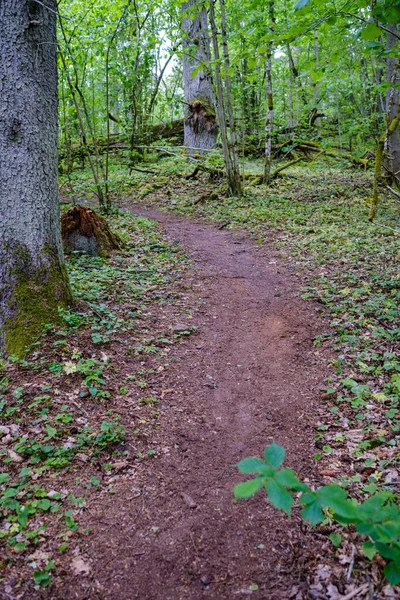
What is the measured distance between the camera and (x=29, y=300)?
4352 millimetres

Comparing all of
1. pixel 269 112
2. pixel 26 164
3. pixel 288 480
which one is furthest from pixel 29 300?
pixel 269 112

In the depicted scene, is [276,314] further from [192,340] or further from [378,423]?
[378,423]

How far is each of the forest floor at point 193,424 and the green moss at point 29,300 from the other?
0.21 meters

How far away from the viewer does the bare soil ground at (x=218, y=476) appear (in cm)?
237

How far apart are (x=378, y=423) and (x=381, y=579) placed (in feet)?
4.97

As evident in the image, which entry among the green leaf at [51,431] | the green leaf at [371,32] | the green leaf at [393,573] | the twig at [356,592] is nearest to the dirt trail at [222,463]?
the twig at [356,592]

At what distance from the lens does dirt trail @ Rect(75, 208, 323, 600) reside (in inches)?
94.1

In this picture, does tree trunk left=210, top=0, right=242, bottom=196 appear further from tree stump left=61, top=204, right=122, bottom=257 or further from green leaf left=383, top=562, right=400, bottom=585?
green leaf left=383, top=562, right=400, bottom=585

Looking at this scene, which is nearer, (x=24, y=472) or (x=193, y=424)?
(x=24, y=472)

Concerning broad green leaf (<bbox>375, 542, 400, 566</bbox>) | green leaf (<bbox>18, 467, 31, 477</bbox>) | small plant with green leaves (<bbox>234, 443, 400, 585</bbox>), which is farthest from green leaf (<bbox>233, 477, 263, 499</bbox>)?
green leaf (<bbox>18, 467, 31, 477</bbox>)

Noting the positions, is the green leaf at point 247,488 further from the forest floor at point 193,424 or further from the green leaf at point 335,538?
the green leaf at point 335,538

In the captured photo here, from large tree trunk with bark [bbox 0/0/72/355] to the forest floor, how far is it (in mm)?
451

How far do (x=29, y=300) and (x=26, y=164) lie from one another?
1511 mm

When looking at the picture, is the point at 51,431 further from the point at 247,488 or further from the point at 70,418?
the point at 247,488
